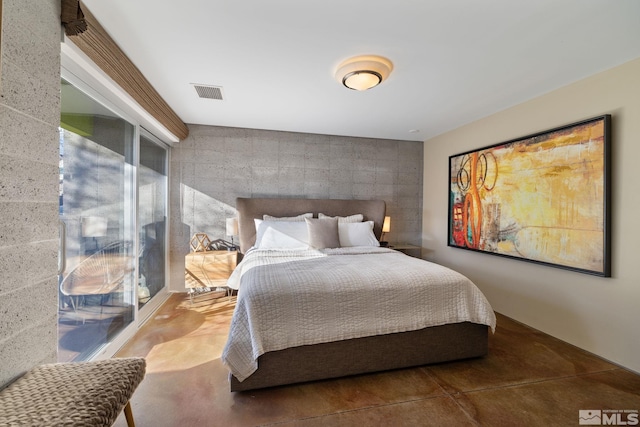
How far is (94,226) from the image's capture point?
1.98 metres

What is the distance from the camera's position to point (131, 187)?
257cm

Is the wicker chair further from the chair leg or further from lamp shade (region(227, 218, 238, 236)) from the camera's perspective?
lamp shade (region(227, 218, 238, 236))

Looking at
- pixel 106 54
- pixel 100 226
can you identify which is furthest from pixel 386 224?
pixel 106 54

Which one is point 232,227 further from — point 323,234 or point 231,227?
point 323,234

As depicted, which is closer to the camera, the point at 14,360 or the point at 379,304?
the point at 14,360

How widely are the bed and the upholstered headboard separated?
54.1 inches

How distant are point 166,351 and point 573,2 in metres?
3.70

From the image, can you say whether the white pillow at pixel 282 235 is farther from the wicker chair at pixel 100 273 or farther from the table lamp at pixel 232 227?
the wicker chair at pixel 100 273

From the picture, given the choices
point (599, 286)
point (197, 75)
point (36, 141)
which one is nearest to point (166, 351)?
point (36, 141)

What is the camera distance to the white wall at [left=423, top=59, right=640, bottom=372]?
2.01 m

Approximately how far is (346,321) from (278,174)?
2.64 m

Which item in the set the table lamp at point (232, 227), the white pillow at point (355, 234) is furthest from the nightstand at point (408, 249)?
the table lamp at point (232, 227)

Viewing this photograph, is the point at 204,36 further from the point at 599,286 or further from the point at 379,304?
the point at 599,286

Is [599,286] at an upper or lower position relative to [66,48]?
lower
